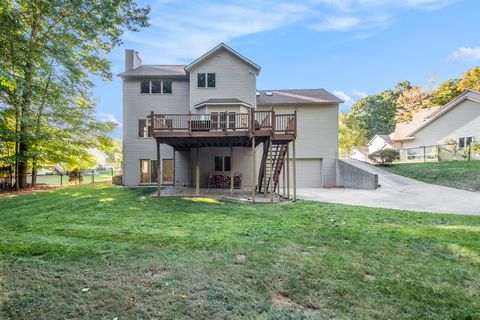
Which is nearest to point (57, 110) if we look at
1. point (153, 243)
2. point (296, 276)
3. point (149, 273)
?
point (153, 243)

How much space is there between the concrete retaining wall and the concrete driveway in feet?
2.17

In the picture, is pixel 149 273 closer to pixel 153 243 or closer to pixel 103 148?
pixel 153 243

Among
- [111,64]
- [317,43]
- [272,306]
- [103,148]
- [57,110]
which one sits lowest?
[272,306]

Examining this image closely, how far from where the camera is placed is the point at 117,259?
13.4 ft

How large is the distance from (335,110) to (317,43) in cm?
4260

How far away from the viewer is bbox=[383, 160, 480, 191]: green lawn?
13570 millimetres

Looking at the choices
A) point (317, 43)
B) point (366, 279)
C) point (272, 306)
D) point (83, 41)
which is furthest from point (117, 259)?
point (317, 43)

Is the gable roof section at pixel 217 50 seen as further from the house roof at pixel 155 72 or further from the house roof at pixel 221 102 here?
the house roof at pixel 221 102

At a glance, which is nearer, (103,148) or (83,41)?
(83,41)

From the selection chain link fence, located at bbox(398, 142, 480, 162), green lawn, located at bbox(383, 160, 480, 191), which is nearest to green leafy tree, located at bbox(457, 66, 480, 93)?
chain link fence, located at bbox(398, 142, 480, 162)

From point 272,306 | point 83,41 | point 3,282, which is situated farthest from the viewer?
point 83,41

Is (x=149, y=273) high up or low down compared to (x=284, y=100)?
down

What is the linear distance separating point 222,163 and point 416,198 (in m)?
10.3

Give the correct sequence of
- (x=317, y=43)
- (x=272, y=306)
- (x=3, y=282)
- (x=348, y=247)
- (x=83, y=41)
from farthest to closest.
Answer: (x=317, y=43)
(x=83, y=41)
(x=348, y=247)
(x=3, y=282)
(x=272, y=306)
